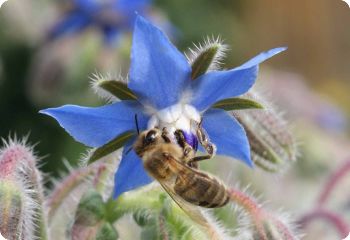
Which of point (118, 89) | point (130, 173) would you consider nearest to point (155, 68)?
point (118, 89)

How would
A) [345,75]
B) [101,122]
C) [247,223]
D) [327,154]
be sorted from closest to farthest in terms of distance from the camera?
[101,122] < [247,223] < [327,154] < [345,75]

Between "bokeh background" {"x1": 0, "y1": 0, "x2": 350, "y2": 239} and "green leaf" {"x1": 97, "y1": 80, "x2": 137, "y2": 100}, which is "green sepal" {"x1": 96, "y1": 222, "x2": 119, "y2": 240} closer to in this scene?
"green leaf" {"x1": 97, "y1": 80, "x2": 137, "y2": 100}

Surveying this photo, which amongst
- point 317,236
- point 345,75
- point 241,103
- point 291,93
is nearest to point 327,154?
point 291,93

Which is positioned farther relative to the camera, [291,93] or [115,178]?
[291,93]

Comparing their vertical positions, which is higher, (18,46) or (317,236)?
(18,46)

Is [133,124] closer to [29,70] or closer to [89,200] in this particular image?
[89,200]

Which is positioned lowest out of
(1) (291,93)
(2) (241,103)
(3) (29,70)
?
(2) (241,103)
